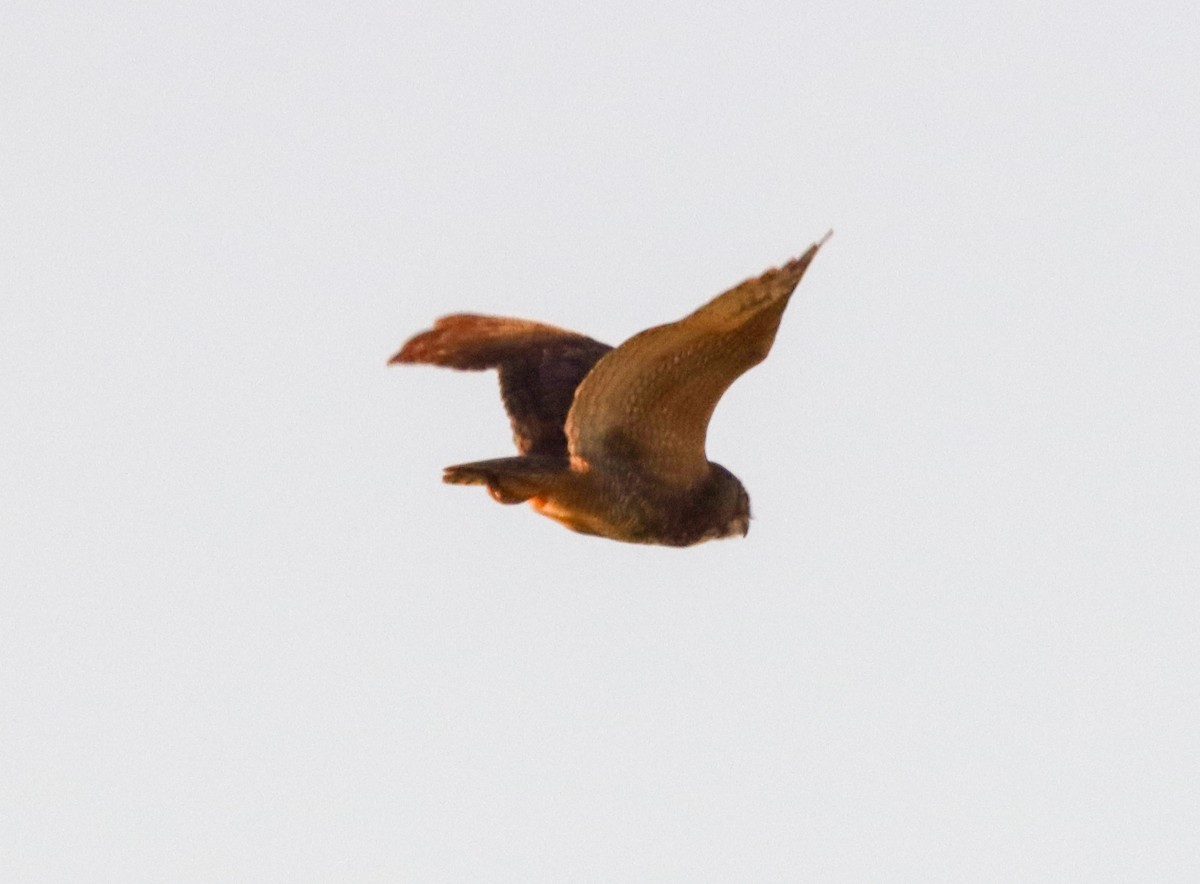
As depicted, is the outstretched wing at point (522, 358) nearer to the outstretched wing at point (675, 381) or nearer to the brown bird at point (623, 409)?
the brown bird at point (623, 409)

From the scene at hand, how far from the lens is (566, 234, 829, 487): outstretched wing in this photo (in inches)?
536

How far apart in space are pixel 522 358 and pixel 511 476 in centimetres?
170

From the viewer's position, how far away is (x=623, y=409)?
14812 mm

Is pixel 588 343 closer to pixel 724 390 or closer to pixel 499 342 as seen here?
pixel 499 342

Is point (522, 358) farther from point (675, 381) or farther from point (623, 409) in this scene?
point (675, 381)

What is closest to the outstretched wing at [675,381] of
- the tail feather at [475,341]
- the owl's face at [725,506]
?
the owl's face at [725,506]

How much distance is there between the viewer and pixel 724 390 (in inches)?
581

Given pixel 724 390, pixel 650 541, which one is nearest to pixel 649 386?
pixel 724 390

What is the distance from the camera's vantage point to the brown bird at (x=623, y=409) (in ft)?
46.0

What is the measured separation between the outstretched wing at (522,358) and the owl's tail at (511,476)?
2.56 feet

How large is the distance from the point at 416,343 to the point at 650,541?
182cm

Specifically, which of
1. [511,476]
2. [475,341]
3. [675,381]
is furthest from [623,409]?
[475,341]

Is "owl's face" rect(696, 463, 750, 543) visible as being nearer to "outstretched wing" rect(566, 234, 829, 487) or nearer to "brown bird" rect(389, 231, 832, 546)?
"brown bird" rect(389, 231, 832, 546)

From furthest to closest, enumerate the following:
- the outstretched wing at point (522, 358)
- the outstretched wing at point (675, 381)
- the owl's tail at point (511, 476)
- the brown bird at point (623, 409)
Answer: the outstretched wing at point (522, 358), the owl's tail at point (511, 476), the brown bird at point (623, 409), the outstretched wing at point (675, 381)
